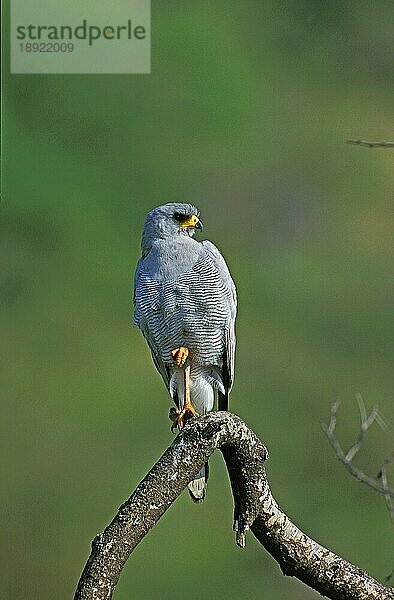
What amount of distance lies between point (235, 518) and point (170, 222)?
1.94 ft

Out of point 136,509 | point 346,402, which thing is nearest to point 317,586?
point 136,509

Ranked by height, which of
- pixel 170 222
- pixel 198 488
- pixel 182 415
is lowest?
pixel 198 488

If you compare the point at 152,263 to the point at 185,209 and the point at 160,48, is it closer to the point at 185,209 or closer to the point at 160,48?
the point at 185,209

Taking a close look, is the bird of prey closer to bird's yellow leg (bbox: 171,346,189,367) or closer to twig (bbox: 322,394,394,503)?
bird's yellow leg (bbox: 171,346,189,367)

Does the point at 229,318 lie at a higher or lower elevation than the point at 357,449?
higher

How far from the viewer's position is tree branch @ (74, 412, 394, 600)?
1.05 m

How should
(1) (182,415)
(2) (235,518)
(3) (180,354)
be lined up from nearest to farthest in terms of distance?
1. (2) (235,518)
2. (1) (182,415)
3. (3) (180,354)

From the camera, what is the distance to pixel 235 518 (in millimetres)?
1188

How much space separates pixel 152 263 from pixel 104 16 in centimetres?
275

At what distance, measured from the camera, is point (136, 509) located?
1.06m

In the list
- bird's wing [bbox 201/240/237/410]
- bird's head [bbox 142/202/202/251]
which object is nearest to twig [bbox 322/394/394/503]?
bird's wing [bbox 201/240/237/410]

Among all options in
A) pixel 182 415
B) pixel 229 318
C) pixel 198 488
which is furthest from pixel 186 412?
pixel 229 318

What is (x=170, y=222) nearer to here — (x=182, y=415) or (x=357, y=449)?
(x=182, y=415)

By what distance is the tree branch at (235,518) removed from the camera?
1049mm
